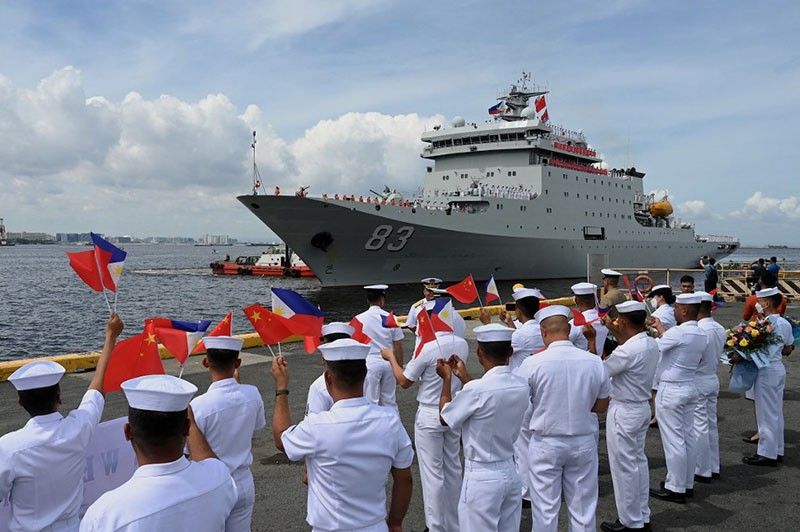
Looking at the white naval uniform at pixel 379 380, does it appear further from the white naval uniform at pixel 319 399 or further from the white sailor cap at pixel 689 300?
the white sailor cap at pixel 689 300

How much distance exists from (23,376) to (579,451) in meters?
2.84

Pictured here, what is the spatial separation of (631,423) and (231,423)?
2.75 metres

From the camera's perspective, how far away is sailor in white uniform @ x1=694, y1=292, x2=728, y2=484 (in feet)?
15.8

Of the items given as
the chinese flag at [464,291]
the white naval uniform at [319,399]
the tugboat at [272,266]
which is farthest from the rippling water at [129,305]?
the white naval uniform at [319,399]

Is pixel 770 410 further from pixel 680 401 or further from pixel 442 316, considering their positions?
pixel 442 316

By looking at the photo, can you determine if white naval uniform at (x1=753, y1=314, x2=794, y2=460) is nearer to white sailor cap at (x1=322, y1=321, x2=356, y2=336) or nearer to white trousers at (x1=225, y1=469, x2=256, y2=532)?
white sailor cap at (x1=322, y1=321, x2=356, y2=336)

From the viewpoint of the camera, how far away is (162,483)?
1.79 m

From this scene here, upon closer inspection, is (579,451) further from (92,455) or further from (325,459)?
(92,455)

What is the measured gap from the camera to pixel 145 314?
88.8 feet

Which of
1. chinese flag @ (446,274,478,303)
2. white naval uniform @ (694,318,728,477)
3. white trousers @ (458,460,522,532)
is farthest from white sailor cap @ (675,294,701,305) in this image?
white trousers @ (458,460,522,532)

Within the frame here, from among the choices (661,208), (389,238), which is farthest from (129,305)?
(661,208)

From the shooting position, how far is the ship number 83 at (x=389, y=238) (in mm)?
28266

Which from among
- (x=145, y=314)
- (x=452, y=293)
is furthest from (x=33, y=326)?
(x=452, y=293)

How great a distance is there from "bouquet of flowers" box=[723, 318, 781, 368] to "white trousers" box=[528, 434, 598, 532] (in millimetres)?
2803
